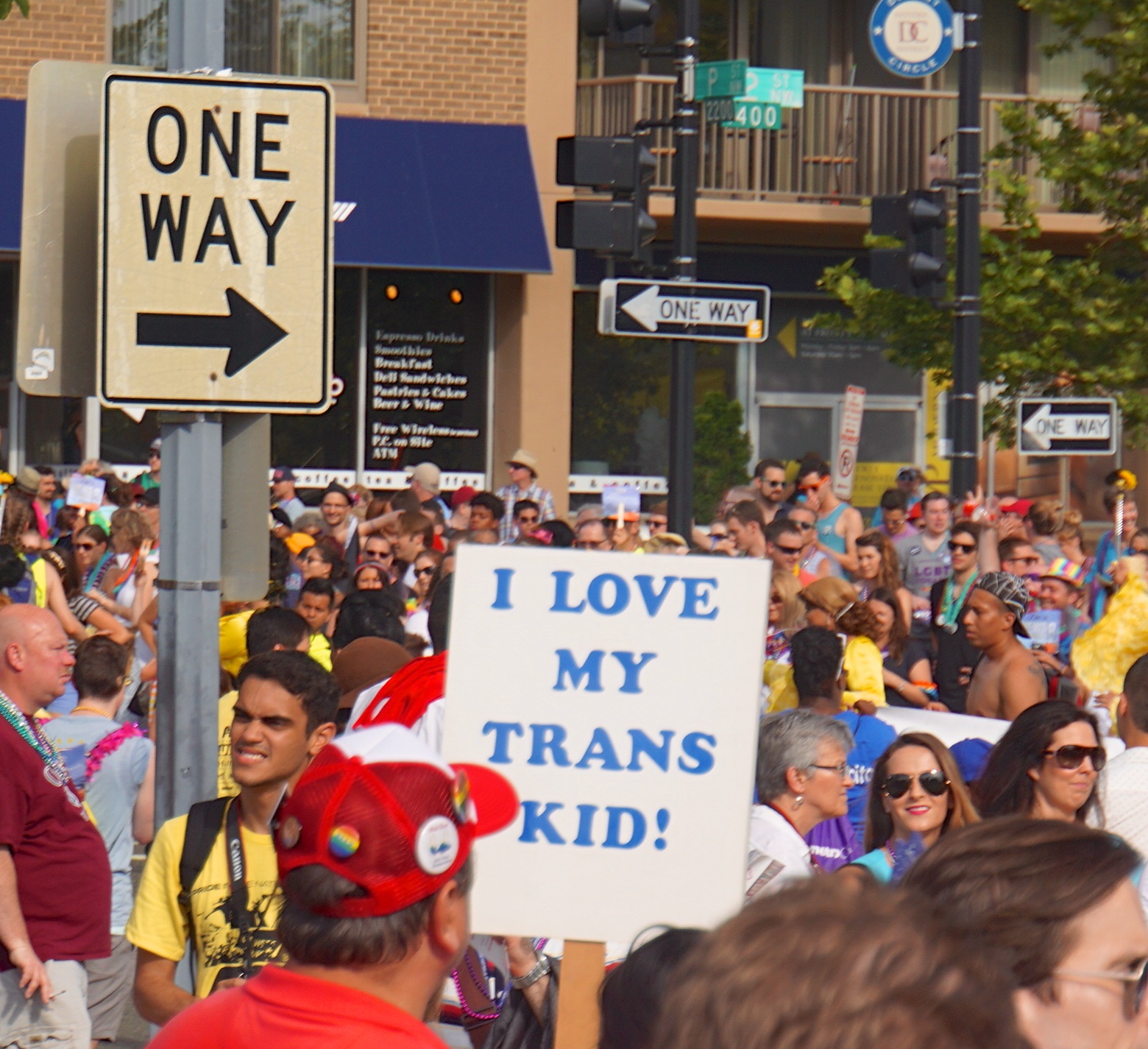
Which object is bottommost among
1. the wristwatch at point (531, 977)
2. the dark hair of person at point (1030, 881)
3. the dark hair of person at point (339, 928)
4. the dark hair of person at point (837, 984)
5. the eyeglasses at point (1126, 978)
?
the wristwatch at point (531, 977)

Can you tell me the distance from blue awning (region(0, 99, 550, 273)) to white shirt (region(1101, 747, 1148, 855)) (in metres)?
13.3

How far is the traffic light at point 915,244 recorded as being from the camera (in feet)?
43.2

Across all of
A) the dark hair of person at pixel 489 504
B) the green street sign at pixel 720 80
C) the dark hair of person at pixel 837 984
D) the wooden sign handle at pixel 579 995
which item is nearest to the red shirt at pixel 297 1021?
the dark hair of person at pixel 837 984

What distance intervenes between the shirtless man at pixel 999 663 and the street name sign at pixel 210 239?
431cm

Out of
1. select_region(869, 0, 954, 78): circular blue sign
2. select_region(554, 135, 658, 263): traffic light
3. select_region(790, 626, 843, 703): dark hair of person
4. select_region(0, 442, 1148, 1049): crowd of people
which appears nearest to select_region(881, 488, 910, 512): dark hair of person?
select_region(0, 442, 1148, 1049): crowd of people

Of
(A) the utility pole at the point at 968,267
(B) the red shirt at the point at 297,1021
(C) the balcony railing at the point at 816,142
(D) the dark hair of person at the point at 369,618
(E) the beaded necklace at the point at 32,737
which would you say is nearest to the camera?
(B) the red shirt at the point at 297,1021

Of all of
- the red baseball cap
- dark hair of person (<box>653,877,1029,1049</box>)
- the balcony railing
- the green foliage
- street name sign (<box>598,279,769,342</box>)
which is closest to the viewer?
dark hair of person (<box>653,877,1029,1049</box>)

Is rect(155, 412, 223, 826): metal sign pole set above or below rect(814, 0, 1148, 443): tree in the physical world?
below

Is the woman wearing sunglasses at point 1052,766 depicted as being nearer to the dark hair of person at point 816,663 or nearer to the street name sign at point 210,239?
the dark hair of person at point 816,663

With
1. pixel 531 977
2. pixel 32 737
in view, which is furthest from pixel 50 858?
pixel 531 977

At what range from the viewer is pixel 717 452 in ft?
66.5

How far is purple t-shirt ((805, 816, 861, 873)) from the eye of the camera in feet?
19.6

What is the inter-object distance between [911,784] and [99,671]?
3202 mm

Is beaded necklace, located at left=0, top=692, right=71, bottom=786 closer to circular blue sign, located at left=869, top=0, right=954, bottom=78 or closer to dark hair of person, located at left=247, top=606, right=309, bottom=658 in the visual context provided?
dark hair of person, located at left=247, top=606, right=309, bottom=658
